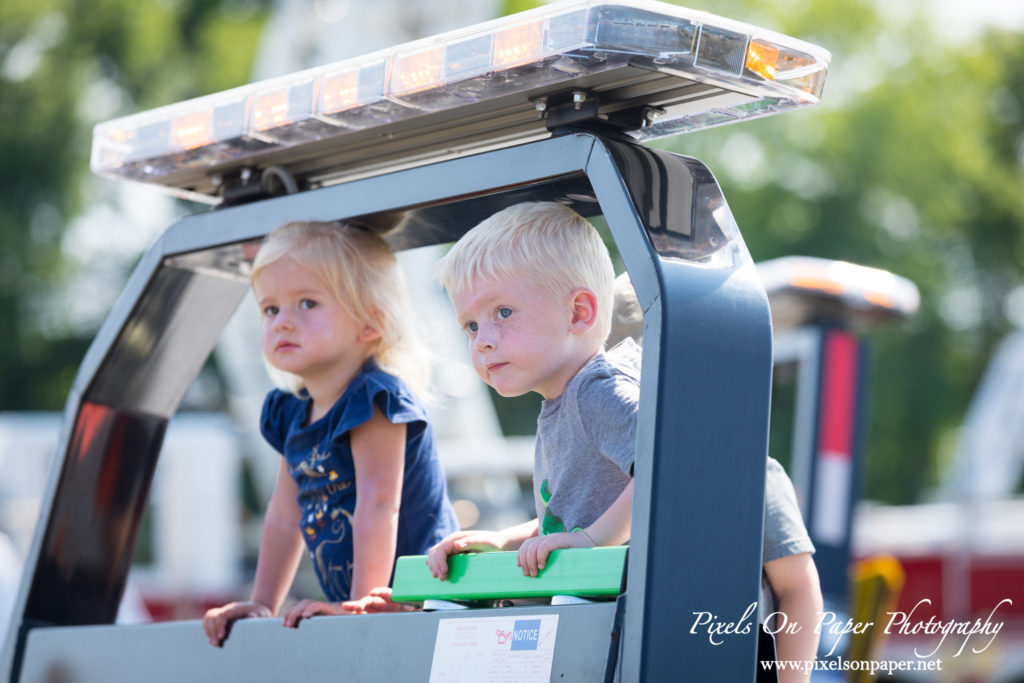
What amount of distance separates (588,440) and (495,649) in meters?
0.40

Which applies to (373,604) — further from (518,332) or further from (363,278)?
(363,278)

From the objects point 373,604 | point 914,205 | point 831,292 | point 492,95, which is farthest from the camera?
point 914,205

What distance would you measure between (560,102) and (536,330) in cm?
34

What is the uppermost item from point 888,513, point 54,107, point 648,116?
point 648,116

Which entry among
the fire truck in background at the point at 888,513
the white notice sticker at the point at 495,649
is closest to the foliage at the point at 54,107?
the fire truck in background at the point at 888,513

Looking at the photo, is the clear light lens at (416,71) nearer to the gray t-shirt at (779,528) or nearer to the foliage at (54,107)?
the gray t-shirt at (779,528)

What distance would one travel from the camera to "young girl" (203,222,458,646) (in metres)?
2.27

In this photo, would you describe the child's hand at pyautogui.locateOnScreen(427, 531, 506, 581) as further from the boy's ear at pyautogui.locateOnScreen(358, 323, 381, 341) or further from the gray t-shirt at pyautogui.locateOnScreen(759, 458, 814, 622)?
the boy's ear at pyautogui.locateOnScreen(358, 323, 381, 341)

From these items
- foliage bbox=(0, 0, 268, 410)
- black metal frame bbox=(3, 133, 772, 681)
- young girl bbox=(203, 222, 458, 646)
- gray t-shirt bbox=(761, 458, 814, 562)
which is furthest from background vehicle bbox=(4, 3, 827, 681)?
foliage bbox=(0, 0, 268, 410)

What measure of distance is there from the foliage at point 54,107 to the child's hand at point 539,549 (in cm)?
1905

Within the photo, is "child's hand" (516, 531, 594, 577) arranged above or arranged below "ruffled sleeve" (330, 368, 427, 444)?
above

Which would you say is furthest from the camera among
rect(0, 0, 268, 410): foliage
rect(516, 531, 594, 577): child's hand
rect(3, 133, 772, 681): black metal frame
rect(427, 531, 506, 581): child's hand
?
rect(0, 0, 268, 410): foliage

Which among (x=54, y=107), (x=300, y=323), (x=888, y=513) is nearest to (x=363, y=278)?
(x=300, y=323)

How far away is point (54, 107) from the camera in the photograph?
19.5m
